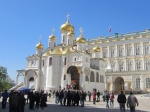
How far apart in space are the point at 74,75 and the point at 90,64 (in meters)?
6.79

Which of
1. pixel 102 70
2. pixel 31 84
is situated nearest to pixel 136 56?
pixel 102 70

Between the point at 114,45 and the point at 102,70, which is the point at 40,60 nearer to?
the point at 102,70

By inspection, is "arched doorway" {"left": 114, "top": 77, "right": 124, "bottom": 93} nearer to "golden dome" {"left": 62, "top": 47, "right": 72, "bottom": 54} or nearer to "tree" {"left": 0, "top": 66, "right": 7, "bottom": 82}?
"golden dome" {"left": 62, "top": 47, "right": 72, "bottom": 54}

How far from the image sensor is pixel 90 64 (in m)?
47.2

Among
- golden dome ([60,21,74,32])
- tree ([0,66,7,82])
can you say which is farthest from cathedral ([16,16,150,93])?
tree ([0,66,7,82])

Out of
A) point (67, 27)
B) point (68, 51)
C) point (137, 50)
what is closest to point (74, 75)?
point (68, 51)

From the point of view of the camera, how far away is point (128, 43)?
57.6 m

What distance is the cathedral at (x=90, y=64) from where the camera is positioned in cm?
4197

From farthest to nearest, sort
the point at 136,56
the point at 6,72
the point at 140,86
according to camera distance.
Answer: the point at 6,72 → the point at 136,56 → the point at 140,86

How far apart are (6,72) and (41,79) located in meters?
24.3

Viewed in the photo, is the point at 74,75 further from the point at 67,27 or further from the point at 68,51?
the point at 67,27

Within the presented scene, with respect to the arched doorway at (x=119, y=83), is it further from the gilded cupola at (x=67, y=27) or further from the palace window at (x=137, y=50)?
the gilded cupola at (x=67, y=27)

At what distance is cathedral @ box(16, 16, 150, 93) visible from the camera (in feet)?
Answer: 138

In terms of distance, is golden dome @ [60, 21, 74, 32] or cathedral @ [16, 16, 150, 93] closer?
cathedral @ [16, 16, 150, 93]
